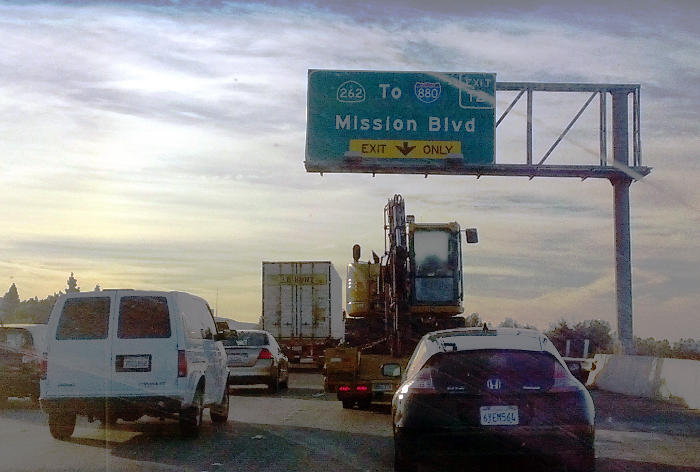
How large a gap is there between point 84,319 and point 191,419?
196 cm

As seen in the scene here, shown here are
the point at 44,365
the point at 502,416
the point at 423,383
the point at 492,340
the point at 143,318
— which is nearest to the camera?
the point at 502,416

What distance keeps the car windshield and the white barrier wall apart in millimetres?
8352

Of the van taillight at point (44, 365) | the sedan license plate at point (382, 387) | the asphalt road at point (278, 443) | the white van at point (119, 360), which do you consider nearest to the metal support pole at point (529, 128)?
the asphalt road at point (278, 443)

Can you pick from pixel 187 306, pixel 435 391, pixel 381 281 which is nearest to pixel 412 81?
pixel 381 281

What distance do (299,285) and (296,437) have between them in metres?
26.8

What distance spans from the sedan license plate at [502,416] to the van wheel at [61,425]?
265 inches

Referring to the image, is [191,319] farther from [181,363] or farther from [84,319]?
[84,319]

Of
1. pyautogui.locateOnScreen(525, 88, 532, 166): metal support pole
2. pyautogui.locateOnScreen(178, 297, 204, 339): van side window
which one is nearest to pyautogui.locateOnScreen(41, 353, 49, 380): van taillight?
pyautogui.locateOnScreen(178, 297, 204, 339): van side window

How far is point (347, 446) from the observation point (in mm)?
13477

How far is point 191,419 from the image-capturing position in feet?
47.3

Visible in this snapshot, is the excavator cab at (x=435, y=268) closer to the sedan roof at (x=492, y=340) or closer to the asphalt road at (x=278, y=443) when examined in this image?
the asphalt road at (x=278, y=443)

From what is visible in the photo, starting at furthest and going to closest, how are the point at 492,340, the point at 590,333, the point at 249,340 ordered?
1. the point at 590,333
2. the point at 249,340
3. the point at 492,340

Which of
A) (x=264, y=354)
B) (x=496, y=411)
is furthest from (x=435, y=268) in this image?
(x=496, y=411)

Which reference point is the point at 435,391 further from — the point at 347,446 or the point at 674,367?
the point at 674,367
